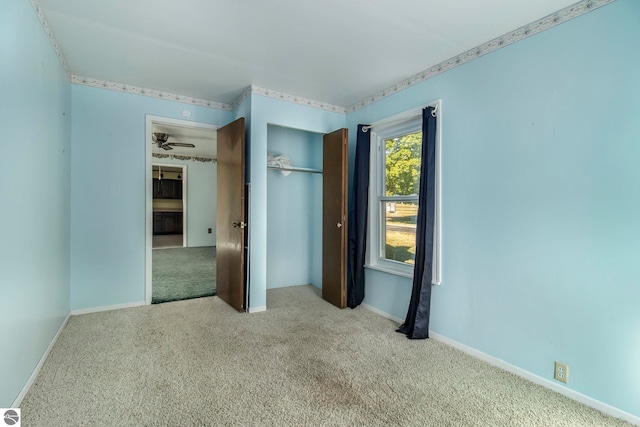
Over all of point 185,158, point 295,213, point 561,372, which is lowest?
point 561,372

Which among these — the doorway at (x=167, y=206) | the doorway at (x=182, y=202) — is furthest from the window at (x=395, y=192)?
the doorway at (x=167, y=206)

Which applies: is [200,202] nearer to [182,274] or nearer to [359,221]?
[182,274]

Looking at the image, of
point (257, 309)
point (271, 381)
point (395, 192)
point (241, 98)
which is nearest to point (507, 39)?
point (395, 192)

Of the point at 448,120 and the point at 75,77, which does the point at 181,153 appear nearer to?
the point at 75,77

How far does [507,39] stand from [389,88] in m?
1.18

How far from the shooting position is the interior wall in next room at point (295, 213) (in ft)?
13.5

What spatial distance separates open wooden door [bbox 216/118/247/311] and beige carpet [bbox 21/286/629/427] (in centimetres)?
55

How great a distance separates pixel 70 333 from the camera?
2.60m

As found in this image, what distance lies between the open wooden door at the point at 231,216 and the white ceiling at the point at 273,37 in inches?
25.8

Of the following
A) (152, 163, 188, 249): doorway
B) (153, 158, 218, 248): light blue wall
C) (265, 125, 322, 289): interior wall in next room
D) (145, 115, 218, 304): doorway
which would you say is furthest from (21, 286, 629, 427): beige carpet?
(152, 163, 188, 249): doorway

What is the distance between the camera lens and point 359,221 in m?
3.35

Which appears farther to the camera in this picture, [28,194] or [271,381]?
[271,381]

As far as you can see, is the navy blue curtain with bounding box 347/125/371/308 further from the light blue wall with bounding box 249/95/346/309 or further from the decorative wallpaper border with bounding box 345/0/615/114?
the light blue wall with bounding box 249/95/346/309

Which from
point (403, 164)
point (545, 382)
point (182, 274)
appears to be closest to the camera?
point (545, 382)
